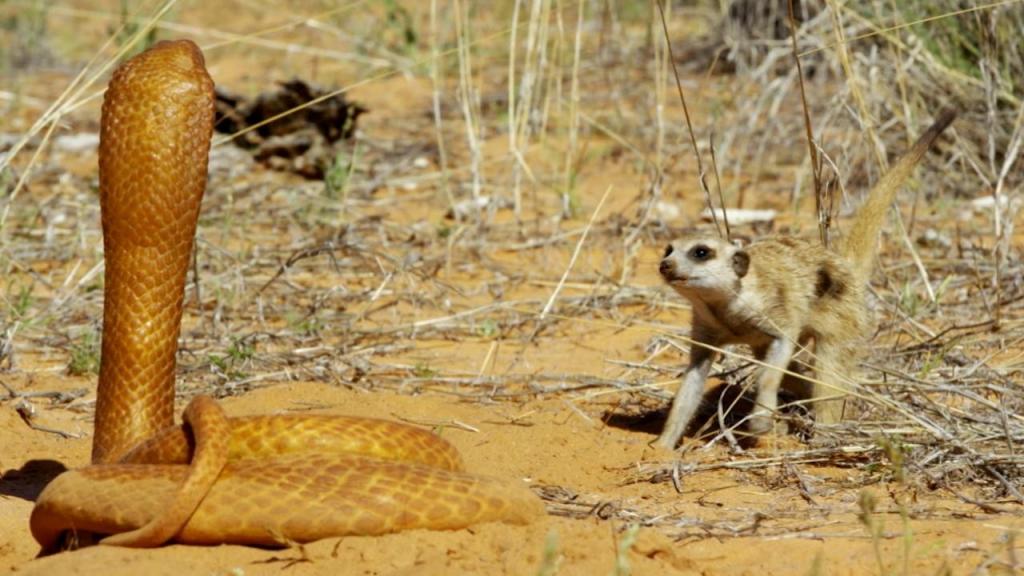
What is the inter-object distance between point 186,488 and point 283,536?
265 mm

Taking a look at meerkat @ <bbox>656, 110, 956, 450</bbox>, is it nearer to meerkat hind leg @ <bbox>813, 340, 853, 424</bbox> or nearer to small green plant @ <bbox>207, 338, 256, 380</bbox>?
meerkat hind leg @ <bbox>813, 340, 853, 424</bbox>

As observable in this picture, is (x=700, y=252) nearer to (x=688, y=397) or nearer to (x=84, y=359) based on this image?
(x=688, y=397)

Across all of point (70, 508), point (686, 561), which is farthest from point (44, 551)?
point (686, 561)

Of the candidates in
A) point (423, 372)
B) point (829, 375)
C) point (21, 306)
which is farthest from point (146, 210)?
point (21, 306)

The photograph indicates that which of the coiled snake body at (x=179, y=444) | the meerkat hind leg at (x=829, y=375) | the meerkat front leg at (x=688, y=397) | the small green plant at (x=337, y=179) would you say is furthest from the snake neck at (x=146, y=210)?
the small green plant at (x=337, y=179)

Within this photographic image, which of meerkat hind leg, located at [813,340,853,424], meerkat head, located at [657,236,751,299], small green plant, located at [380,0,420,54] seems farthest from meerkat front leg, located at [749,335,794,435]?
small green plant, located at [380,0,420,54]

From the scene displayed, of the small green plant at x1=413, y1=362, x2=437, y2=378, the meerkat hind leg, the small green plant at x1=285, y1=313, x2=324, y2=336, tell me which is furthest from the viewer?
the small green plant at x1=285, y1=313, x2=324, y2=336

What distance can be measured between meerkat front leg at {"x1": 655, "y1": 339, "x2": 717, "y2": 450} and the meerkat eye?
320mm

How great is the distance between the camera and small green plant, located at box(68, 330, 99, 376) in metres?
6.02

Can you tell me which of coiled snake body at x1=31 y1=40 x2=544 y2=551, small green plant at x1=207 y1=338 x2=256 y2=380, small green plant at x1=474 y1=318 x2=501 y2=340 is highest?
coiled snake body at x1=31 y1=40 x2=544 y2=551

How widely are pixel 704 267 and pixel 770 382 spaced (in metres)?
0.50

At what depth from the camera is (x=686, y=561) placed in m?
3.57

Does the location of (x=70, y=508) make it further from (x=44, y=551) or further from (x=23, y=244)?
(x=23, y=244)

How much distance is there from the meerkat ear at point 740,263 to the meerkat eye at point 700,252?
0.11 metres
